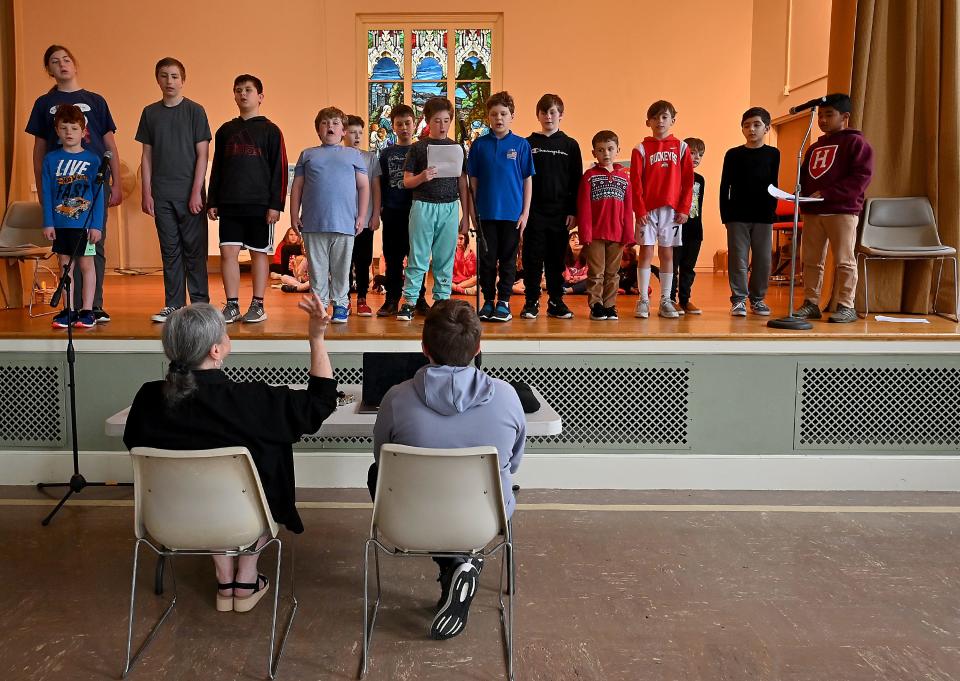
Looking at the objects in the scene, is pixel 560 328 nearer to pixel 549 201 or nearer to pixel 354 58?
pixel 549 201

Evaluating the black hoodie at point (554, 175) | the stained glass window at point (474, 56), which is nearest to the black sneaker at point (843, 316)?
the black hoodie at point (554, 175)

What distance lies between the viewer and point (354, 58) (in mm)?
10477

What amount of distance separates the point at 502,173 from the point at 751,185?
5.08 feet

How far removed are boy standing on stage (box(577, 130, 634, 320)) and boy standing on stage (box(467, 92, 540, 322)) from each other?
1.16ft

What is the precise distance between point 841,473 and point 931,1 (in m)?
2.82

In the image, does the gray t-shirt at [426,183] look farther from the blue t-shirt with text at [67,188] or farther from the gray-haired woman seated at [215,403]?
the gray-haired woman seated at [215,403]

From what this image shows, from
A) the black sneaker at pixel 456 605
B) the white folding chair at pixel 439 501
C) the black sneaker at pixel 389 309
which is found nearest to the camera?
the white folding chair at pixel 439 501

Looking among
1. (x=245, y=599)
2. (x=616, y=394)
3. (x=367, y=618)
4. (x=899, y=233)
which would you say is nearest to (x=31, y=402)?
(x=245, y=599)

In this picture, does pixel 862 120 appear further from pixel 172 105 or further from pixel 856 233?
pixel 172 105

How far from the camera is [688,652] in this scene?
2242mm

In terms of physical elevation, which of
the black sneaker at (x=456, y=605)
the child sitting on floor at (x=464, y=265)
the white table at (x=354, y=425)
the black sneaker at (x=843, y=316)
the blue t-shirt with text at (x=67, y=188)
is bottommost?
the black sneaker at (x=456, y=605)

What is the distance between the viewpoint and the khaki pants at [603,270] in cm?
456

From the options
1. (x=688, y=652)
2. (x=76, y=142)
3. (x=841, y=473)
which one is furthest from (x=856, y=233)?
(x=76, y=142)

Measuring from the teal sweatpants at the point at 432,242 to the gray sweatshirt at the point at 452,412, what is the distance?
86.3 inches
